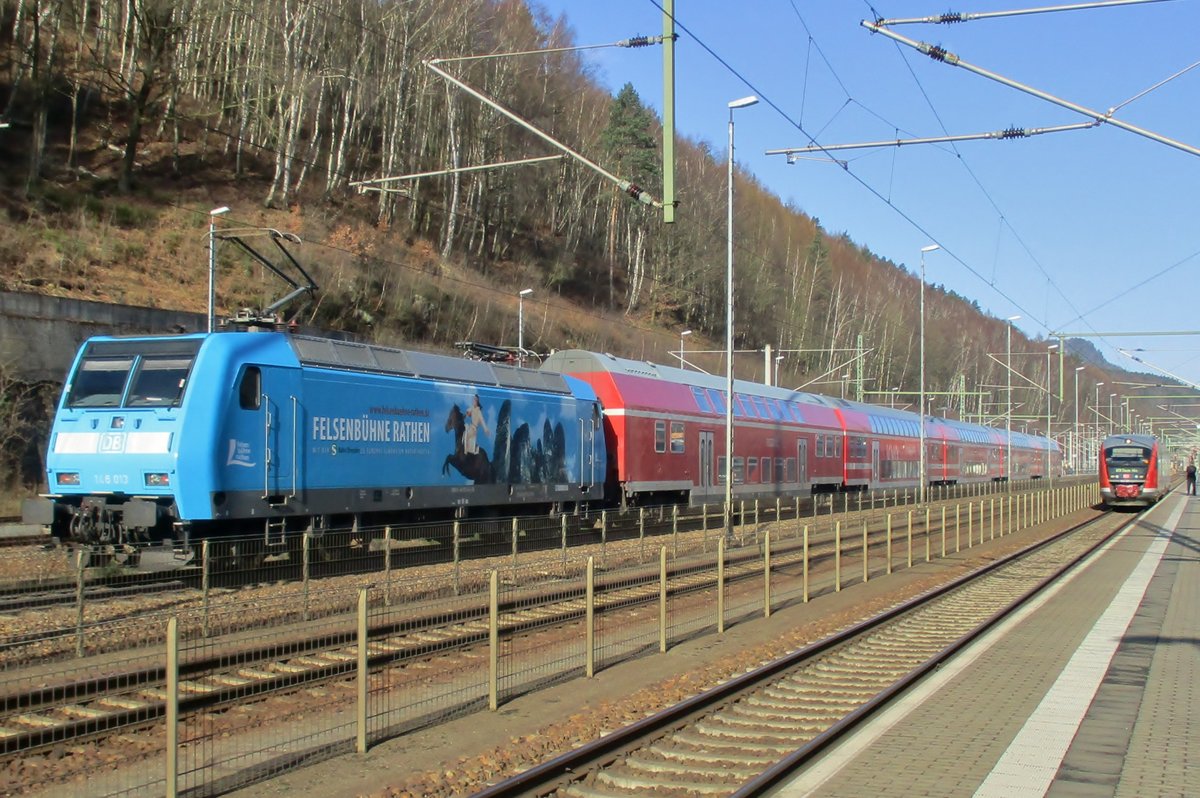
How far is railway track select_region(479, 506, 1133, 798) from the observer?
747cm

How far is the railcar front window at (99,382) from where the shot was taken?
1662 centimetres

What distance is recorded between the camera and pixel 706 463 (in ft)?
103

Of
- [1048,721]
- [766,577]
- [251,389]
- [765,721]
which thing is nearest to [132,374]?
[251,389]

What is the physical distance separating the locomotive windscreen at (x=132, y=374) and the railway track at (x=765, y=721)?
999 centimetres

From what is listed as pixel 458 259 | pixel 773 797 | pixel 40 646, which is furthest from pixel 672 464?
pixel 458 259

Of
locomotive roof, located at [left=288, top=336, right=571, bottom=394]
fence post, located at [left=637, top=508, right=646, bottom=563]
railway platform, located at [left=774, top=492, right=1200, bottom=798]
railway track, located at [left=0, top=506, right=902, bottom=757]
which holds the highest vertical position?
locomotive roof, located at [left=288, top=336, right=571, bottom=394]

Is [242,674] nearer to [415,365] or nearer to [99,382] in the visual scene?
[99,382]

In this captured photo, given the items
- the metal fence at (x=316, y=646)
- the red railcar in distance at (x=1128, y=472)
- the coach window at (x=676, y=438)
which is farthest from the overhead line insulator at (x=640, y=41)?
the red railcar in distance at (x=1128, y=472)

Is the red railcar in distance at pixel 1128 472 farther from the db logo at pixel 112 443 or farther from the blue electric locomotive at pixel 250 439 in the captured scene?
the db logo at pixel 112 443

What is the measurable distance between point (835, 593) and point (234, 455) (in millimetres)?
10294

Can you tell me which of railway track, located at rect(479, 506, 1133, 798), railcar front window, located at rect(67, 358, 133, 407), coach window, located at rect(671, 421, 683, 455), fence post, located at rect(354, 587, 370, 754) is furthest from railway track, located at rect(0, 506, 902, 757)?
coach window, located at rect(671, 421, 683, 455)

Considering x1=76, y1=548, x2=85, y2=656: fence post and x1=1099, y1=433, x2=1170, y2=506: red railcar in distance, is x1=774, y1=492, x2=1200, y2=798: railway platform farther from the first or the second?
x1=1099, y1=433, x2=1170, y2=506: red railcar in distance

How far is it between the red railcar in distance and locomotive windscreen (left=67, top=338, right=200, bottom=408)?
45670 mm

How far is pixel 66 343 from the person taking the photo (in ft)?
96.7
